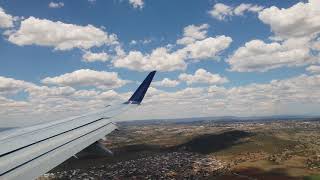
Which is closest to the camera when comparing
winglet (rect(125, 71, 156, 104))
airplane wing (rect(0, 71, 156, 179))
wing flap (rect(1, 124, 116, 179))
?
wing flap (rect(1, 124, 116, 179))

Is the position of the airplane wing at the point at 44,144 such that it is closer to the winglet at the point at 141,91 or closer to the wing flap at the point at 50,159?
the wing flap at the point at 50,159

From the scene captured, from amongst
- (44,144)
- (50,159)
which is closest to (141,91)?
(44,144)

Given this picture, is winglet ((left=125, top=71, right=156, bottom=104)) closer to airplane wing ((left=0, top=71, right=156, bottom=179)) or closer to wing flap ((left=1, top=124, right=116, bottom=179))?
airplane wing ((left=0, top=71, right=156, bottom=179))

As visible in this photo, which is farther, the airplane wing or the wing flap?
the airplane wing

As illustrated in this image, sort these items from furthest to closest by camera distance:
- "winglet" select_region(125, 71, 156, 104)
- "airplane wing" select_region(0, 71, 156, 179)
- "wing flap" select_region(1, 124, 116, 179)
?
"winglet" select_region(125, 71, 156, 104) → "airplane wing" select_region(0, 71, 156, 179) → "wing flap" select_region(1, 124, 116, 179)

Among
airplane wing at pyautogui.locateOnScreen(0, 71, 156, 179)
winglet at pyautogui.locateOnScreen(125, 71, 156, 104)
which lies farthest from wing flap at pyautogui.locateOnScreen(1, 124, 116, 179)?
winglet at pyautogui.locateOnScreen(125, 71, 156, 104)

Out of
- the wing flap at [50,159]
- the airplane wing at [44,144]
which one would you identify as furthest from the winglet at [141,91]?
the wing flap at [50,159]
